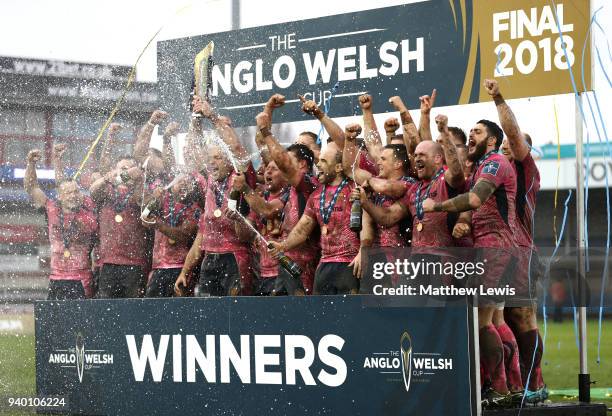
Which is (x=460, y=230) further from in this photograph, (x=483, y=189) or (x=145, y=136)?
(x=145, y=136)

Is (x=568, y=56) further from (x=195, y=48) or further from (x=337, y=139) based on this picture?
(x=195, y=48)

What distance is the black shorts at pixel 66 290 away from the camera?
999 cm

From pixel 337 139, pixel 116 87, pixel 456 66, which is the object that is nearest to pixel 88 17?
pixel 116 87

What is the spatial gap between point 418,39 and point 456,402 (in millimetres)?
2567

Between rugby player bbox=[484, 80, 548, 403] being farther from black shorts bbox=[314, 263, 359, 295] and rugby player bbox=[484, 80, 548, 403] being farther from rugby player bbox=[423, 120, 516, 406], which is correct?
black shorts bbox=[314, 263, 359, 295]

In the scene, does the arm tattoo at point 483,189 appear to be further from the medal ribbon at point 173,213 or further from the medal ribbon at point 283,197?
the medal ribbon at point 173,213

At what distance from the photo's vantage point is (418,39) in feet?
26.7

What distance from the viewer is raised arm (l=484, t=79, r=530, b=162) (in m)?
7.34

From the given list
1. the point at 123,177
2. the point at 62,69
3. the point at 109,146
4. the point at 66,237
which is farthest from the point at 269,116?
the point at 66,237

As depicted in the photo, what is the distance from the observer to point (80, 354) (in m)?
9.30

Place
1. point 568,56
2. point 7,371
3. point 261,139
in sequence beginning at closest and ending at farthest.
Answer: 1. point 568,56
2. point 261,139
3. point 7,371

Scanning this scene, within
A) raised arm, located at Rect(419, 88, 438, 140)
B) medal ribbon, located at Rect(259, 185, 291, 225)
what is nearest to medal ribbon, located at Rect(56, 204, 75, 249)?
medal ribbon, located at Rect(259, 185, 291, 225)

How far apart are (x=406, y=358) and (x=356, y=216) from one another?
A: 992mm

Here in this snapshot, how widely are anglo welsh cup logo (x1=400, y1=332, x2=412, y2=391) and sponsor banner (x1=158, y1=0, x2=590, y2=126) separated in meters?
1.72
